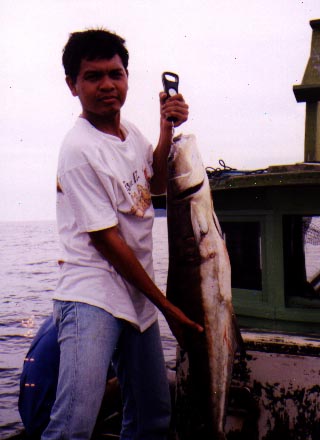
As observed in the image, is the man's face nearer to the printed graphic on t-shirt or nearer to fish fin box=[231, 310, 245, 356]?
the printed graphic on t-shirt

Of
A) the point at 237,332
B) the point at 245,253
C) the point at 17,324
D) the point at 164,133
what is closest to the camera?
the point at 237,332

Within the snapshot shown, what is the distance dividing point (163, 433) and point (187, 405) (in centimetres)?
68

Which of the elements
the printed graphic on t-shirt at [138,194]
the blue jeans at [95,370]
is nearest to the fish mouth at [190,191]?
the printed graphic on t-shirt at [138,194]

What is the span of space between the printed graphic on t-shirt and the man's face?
438mm

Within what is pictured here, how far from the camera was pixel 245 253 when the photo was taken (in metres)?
6.31

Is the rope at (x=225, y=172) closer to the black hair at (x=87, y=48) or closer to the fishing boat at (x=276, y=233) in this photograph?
the fishing boat at (x=276, y=233)

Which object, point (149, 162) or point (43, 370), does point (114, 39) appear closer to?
point (149, 162)

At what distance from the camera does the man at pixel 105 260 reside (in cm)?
288

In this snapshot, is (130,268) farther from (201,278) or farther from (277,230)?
(277,230)

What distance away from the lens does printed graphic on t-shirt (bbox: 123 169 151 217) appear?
3.18m

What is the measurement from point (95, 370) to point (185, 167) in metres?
1.25

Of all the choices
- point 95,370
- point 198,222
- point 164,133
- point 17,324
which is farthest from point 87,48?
point 17,324

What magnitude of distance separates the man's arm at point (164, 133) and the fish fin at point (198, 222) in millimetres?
600

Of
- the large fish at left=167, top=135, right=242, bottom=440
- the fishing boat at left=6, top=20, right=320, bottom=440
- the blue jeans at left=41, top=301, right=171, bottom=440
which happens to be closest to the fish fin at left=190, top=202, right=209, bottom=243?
the large fish at left=167, top=135, right=242, bottom=440
